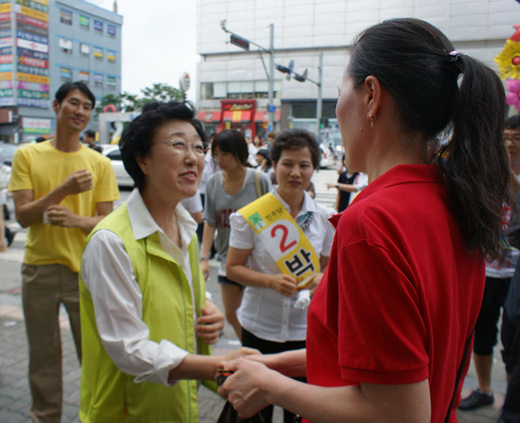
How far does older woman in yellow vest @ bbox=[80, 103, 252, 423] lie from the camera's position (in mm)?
1416

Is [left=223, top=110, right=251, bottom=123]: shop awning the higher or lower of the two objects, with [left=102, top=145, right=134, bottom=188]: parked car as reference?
higher

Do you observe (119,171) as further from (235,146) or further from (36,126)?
(36,126)

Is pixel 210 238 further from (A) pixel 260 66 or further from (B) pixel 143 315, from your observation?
(A) pixel 260 66

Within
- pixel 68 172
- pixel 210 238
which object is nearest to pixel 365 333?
pixel 68 172

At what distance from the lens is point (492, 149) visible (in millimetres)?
892

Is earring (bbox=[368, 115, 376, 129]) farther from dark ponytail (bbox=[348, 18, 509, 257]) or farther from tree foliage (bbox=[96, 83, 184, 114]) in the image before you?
tree foliage (bbox=[96, 83, 184, 114])

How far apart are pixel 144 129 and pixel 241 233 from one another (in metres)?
0.93

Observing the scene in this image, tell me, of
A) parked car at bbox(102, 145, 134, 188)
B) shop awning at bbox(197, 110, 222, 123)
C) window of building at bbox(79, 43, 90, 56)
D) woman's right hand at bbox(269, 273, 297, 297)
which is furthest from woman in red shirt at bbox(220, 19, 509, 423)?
shop awning at bbox(197, 110, 222, 123)

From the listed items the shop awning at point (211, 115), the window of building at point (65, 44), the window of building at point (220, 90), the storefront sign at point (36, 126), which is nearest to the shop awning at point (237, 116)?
the shop awning at point (211, 115)

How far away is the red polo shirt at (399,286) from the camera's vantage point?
776 mm

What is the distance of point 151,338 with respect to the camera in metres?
1.51

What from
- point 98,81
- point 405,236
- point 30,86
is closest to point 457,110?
point 405,236

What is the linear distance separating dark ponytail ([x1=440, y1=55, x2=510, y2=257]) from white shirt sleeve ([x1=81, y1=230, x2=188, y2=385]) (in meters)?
1.03

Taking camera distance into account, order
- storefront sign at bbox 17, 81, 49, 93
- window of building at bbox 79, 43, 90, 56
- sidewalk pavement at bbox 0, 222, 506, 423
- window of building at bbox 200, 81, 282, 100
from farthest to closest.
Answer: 1. window of building at bbox 200, 81, 282, 100
2. window of building at bbox 79, 43, 90, 56
3. storefront sign at bbox 17, 81, 49, 93
4. sidewalk pavement at bbox 0, 222, 506, 423
